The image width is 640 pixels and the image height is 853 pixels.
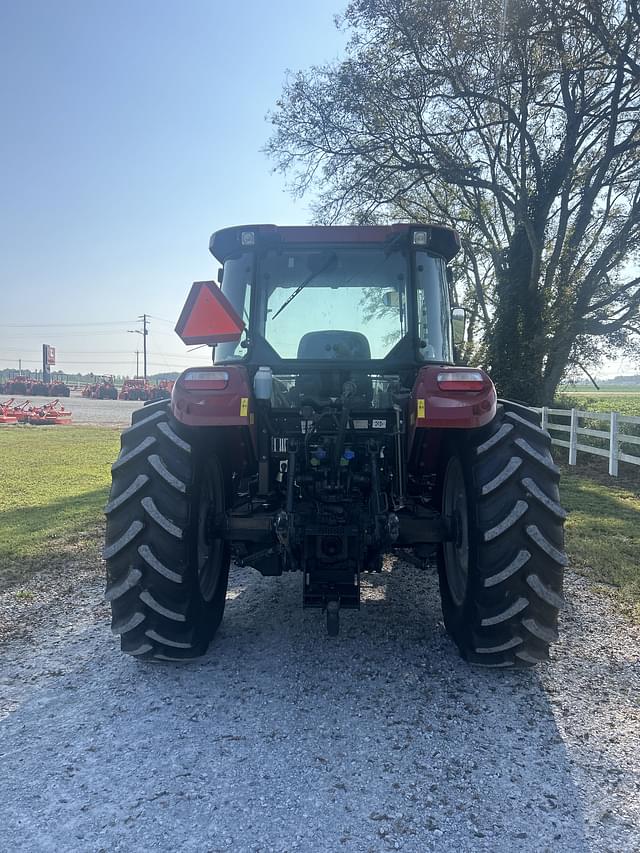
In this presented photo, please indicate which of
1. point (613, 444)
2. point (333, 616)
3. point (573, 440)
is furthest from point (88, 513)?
point (573, 440)

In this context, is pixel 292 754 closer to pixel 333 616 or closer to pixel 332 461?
pixel 333 616

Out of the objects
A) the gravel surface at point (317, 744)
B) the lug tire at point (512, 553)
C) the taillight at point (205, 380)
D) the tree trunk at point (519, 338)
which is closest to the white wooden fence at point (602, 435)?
the tree trunk at point (519, 338)

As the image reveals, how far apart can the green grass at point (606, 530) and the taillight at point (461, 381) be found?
2219 mm

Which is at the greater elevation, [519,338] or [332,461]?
[519,338]

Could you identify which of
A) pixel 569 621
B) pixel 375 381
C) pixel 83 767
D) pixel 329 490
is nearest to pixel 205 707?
pixel 83 767

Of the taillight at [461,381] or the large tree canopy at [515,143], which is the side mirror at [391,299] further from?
the large tree canopy at [515,143]

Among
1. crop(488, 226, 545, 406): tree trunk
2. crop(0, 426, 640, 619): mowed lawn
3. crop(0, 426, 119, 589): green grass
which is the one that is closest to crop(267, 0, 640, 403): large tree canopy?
crop(488, 226, 545, 406): tree trunk

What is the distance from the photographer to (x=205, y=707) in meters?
2.76

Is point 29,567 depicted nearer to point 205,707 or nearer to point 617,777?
point 205,707

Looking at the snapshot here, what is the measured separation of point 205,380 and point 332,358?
0.88 meters

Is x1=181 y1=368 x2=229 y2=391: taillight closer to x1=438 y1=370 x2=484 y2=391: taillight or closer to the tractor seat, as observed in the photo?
the tractor seat

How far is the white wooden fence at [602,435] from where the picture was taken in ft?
32.8

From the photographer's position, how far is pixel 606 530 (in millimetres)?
6574

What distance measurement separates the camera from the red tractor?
3.01m
